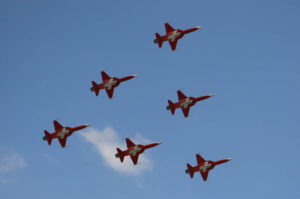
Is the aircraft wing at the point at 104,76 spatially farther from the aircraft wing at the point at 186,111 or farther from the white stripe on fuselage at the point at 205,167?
the white stripe on fuselage at the point at 205,167

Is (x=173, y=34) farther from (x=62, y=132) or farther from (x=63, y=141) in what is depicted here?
(x=63, y=141)

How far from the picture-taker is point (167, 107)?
559 feet

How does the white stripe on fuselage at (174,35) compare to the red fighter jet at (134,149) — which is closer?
the red fighter jet at (134,149)

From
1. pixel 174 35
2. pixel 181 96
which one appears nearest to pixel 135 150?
pixel 181 96

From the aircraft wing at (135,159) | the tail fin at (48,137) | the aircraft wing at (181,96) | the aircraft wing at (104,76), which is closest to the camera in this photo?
the tail fin at (48,137)

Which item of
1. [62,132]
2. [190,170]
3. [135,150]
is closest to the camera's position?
[62,132]

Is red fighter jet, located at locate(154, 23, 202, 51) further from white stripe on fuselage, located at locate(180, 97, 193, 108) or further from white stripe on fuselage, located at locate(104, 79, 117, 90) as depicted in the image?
white stripe on fuselage, located at locate(104, 79, 117, 90)

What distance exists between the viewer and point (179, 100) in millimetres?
174250

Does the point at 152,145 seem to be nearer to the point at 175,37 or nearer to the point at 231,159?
the point at 231,159

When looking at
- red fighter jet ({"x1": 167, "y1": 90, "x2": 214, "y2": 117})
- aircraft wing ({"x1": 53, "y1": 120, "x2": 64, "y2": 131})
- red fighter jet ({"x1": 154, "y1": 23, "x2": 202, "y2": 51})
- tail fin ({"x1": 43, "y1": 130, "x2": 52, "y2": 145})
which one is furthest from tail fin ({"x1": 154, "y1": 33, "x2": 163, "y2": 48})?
tail fin ({"x1": 43, "y1": 130, "x2": 52, "y2": 145})

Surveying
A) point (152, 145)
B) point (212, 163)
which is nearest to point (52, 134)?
point (152, 145)

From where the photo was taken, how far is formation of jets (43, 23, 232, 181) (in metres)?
167

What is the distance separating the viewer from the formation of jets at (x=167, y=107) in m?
167

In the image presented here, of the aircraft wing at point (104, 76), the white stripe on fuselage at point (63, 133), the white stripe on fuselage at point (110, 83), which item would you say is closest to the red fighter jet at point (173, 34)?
the white stripe on fuselage at point (110, 83)
